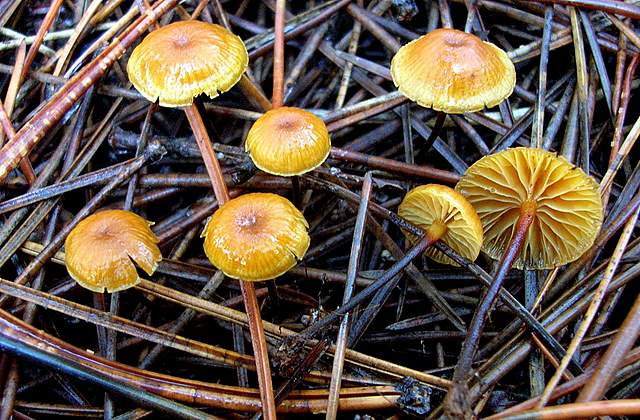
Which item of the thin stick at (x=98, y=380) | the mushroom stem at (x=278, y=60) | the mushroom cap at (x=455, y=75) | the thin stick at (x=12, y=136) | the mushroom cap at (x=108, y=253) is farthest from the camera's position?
the mushroom stem at (x=278, y=60)

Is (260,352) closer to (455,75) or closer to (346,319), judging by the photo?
(346,319)

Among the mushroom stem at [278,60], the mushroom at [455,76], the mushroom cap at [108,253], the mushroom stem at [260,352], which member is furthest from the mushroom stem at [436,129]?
the mushroom cap at [108,253]

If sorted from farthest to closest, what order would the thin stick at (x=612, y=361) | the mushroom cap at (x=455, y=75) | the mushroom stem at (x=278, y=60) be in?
the mushroom stem at (x=278, y=60)
the mushroom cap at (x=455, y=75)
the thin stick at (x=612, y=361)

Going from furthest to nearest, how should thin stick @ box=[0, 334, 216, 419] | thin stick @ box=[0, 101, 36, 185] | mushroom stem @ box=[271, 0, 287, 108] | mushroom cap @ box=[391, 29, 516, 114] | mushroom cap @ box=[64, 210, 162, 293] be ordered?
mushroom stem @ box=[271, 0, 287, 108] → thin stick @ box=[0, 101, 36, 185] → mushroom cap @ box=[391, 29, 516, 114] → mushroom cap @ box=[64, 210, 162, 293] → thin stick @ box=[0, 334, 216, 419]

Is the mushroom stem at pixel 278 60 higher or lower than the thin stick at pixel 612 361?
higher

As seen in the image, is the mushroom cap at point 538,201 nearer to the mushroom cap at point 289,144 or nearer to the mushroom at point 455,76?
the mushroom at point 455,76

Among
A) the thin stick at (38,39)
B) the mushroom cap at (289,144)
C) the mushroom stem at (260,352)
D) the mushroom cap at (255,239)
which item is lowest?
the mushroom stem at (260,352)

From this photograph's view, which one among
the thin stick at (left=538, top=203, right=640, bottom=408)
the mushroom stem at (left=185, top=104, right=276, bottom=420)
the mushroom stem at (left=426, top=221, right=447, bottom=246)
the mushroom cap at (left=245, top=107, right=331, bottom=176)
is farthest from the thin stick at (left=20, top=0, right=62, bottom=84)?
the thin stick at (left=538, top=203, right=640, bottom=408)

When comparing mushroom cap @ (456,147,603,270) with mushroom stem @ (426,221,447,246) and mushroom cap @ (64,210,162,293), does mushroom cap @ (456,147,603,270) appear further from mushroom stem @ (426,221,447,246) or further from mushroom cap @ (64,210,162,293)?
mushroom cap @ (64,210,162,293)
